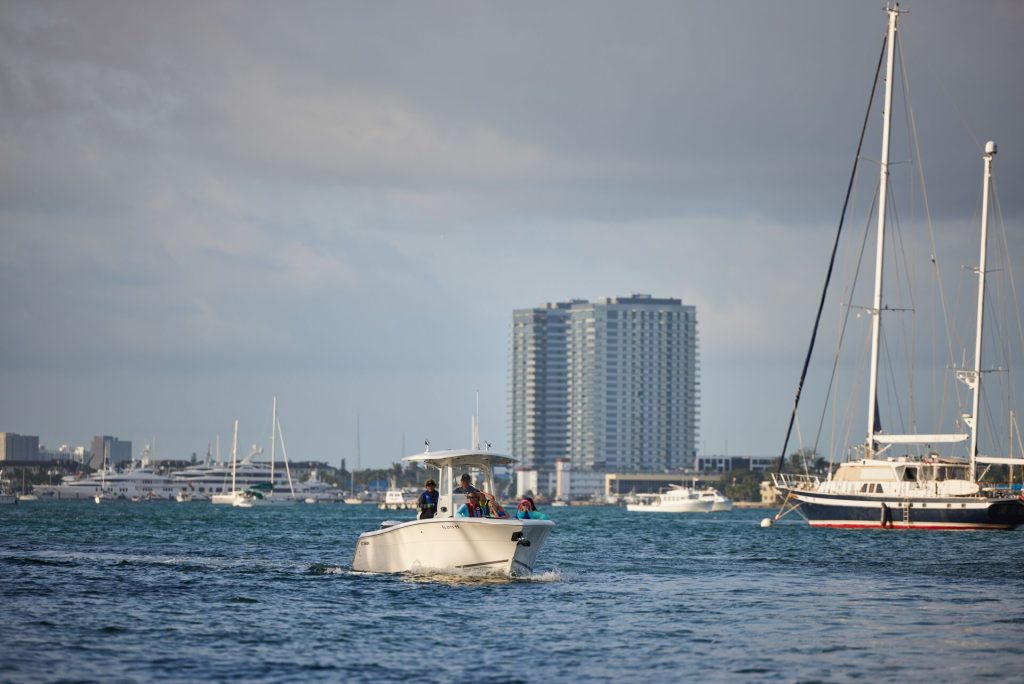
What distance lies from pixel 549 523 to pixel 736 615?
24.9ft

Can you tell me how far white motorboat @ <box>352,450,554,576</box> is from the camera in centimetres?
4062

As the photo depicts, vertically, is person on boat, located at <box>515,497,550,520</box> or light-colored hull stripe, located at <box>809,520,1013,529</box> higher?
person on boat, located at <box>515,497,550,520</box>

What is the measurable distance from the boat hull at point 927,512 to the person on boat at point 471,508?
163 feet

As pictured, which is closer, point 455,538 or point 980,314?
point 455,538

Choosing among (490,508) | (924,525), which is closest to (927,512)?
(924,525)

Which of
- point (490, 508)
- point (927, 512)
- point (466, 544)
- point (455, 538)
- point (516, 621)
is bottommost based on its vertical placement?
point (516, 621)

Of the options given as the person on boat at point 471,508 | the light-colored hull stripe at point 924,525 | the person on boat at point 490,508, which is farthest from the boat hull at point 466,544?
the light-colored hull stripe at point 924,525

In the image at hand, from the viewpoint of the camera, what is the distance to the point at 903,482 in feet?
285

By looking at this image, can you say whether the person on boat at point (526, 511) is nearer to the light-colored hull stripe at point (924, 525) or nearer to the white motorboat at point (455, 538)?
the white motorboat at point (455, 538)

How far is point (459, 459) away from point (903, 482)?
4998cm

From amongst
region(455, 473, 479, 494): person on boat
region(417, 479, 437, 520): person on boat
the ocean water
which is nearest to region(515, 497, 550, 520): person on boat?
region(455, 473, 479, 494): person on boat

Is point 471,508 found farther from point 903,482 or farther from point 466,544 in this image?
point 903,482

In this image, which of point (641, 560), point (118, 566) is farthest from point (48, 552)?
point (641, 560)

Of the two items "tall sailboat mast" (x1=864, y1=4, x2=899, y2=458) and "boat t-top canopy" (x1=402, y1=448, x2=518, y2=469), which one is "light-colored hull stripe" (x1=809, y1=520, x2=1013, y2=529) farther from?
"boat t-top canopy" (x1=402, y1=448, x2=518, y2=469)
